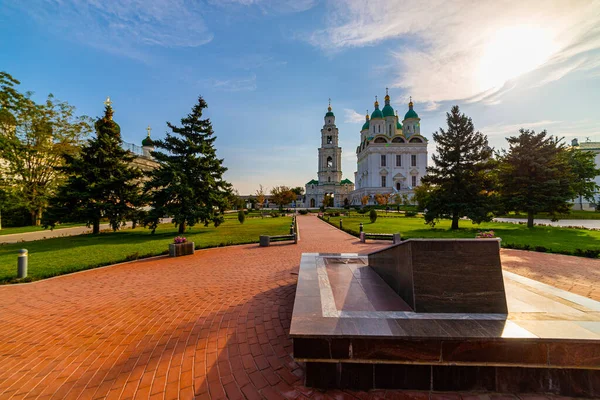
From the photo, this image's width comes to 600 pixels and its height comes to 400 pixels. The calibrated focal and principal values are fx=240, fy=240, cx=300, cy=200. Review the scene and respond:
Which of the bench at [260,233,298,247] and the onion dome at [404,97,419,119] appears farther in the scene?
the onion dome at [404,97,419,119]

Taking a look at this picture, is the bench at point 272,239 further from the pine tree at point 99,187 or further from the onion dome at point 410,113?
the onion dome at point 410,113

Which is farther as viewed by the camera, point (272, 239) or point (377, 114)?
point (377, 114)

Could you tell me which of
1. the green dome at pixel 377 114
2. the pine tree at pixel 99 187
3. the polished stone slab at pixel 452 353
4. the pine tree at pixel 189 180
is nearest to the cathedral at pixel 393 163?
the green dome at pixel 377 114

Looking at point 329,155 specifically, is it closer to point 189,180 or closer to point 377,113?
point 377,113

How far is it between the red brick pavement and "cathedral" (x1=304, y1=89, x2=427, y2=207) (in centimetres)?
5896

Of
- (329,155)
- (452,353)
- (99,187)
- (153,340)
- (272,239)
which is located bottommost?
(153,340)

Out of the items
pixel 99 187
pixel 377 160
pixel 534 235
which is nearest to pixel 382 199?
pixel 377 160

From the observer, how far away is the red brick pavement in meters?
2.71

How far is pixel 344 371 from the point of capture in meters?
2.71

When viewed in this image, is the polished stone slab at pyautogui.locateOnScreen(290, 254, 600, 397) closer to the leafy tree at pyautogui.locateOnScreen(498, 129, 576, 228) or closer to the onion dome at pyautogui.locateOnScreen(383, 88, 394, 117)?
the leafy tree at pyautogui.locateOnScreen(498, 129, 576, 228)

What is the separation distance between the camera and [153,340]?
12.0 ft

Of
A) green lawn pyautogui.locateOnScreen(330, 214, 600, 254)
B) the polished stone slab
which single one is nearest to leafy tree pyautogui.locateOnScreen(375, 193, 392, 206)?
green lawn pyautogui.locateOnScreen(330, 214, 600, 254)

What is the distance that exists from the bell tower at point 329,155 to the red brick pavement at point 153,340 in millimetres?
82359

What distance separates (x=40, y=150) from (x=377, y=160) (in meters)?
67.2
